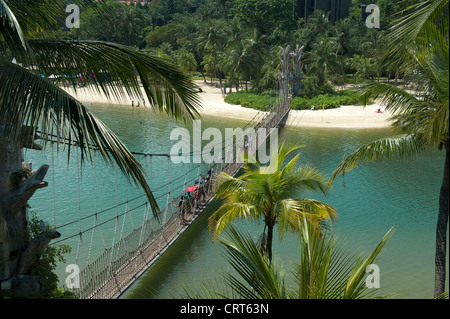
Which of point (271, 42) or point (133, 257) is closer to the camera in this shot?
point (133, 257)

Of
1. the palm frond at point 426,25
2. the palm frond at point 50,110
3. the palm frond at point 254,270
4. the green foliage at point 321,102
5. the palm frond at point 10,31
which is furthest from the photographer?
the green foliage at point 321,102

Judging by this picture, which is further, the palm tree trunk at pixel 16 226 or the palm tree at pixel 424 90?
the palm tree at pixel 424 90

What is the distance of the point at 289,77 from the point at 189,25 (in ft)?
61.3

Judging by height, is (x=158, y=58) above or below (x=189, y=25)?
below

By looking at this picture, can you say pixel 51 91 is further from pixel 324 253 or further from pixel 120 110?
pixel 120 110

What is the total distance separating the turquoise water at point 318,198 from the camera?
37.0ft

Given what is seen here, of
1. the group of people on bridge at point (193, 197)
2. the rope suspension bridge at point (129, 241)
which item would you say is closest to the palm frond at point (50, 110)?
the rope suspension bridge at point (129, 241)

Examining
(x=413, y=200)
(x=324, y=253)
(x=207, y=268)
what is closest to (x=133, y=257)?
(x=207, y=268)

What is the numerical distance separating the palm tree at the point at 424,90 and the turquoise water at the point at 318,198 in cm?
299

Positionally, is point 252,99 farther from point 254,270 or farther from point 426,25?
point 254,270

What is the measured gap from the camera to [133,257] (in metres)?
9.84

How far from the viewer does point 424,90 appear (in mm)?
6234

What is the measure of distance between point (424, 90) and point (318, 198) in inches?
413

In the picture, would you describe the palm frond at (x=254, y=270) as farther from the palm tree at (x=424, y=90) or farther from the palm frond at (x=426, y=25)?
the palm frond at (x=426, y=25)
